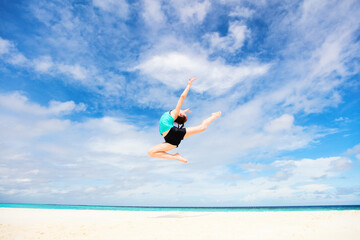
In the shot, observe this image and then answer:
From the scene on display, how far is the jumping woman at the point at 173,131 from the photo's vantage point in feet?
21.2

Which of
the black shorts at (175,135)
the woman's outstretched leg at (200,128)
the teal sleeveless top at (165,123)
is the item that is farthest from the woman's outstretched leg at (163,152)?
the woman's outstretched leg at (200,128)

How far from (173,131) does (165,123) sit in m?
0.32

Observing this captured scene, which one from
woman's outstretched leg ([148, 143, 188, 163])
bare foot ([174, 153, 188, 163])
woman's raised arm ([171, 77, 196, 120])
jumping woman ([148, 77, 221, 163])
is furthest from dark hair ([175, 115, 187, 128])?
bare foot ([174, 153, 188, 163])

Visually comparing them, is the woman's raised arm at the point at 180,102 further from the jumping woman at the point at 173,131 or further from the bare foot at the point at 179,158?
the bare foot at the point at 179,158

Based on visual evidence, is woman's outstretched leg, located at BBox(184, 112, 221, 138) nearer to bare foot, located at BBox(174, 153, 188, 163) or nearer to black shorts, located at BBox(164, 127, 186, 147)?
black shorts, located at BBox(164, 127, 186, 147)

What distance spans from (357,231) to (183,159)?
18.2 feet

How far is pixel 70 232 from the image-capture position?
7.25 metres

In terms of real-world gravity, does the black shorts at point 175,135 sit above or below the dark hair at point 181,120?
below

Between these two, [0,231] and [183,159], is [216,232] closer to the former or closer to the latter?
[183,159]

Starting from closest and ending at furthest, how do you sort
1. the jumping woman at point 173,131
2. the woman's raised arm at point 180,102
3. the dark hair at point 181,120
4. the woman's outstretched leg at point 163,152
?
the woman's raised arm at point 180,102 < the jumping woman at point 173,131 < the woman's outstretched leg at point 163,152 < the dark hair at point 181,120

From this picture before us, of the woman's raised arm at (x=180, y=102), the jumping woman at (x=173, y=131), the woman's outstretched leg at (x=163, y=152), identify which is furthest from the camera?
the woman's outstretched leg at (x=163, y=152)

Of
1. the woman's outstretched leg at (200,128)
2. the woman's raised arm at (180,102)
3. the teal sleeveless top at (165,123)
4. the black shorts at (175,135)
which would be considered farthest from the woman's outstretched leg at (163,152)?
the woman's raised arm at (180,102)

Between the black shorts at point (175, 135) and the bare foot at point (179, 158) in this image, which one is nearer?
the black shorts at point (175, 135)

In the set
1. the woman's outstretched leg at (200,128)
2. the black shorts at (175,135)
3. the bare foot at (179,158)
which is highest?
the woman's outstretched leg at (200,128)
